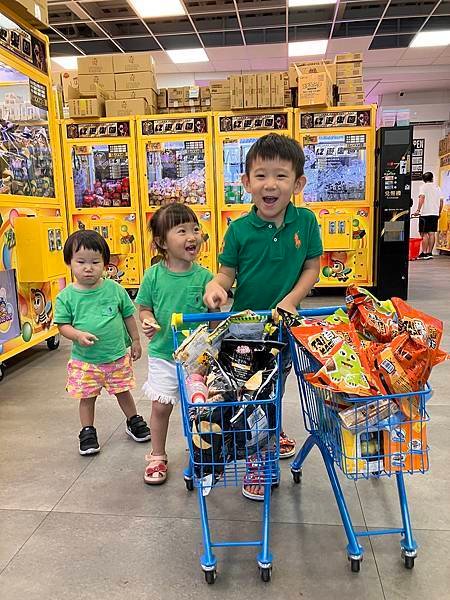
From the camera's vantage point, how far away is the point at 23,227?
3.50 meters

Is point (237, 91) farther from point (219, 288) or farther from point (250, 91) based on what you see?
point (219, 288)

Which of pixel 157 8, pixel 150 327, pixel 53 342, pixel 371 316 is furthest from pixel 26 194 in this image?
pixel 157 8

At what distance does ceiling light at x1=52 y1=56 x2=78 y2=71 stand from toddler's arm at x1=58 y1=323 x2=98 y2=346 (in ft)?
28.9

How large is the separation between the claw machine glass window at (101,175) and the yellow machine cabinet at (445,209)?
8.34 meters

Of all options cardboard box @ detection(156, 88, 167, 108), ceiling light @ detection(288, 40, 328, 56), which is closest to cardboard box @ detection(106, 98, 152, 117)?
cardboard box @ detection(156, 88, 167, 108)

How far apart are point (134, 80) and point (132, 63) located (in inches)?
7.6

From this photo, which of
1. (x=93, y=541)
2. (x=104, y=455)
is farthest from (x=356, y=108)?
(x=93, y=541)

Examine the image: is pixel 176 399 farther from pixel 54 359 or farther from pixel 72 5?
pixel 72 5

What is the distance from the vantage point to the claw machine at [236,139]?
6000 mm

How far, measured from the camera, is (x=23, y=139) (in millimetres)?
3641

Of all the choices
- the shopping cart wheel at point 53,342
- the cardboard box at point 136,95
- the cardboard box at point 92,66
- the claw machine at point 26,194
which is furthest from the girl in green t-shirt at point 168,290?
the cardboard box at point 92,66

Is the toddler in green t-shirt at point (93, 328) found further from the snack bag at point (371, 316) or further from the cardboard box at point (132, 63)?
the cardboard box at point (132, 63)

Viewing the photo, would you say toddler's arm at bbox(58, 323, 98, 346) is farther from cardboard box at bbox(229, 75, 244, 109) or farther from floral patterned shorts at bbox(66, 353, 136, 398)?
cardboard box at bbox(229, 75, 244, 109)

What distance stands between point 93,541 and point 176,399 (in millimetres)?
599
